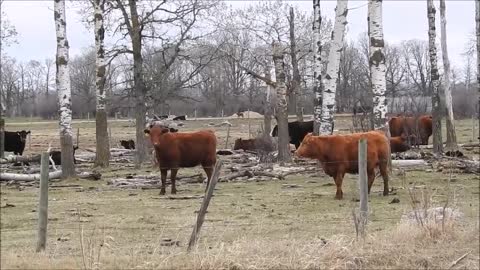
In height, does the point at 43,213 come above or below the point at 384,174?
above

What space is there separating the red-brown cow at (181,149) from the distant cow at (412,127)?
15.3 metres

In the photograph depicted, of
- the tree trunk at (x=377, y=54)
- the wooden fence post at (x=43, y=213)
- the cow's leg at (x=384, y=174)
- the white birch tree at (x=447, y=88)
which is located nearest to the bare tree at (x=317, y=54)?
the white birch tree at (x=447, y=88)

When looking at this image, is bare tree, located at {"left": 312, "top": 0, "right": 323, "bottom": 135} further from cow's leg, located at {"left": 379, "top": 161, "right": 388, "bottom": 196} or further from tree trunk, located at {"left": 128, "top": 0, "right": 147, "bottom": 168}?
cow's leg, located at {"left": 379, "top": 161, "right": 388, "bottom": 196}

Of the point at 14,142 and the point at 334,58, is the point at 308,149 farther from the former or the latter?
the point at 14,142

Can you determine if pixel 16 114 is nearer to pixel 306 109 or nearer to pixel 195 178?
pixel 306 109

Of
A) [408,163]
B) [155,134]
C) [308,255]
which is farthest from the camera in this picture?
[408,163]

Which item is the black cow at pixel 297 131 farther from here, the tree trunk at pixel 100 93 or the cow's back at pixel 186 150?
the cow's back at pixel 186 150

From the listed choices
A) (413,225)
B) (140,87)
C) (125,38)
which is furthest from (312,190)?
(125,38)

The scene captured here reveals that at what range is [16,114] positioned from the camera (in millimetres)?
98312

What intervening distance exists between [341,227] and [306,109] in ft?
232

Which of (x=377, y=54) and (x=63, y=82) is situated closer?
(x=377, y=54)

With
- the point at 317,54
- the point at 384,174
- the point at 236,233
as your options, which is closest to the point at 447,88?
the point at 317,54

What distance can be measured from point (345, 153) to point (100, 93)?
11.1 meters

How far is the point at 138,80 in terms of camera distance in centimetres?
2667
